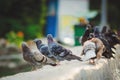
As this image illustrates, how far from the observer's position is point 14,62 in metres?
22.2

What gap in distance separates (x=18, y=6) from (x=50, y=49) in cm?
1983

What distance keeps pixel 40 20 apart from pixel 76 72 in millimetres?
20277

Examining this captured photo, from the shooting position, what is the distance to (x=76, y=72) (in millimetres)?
8938

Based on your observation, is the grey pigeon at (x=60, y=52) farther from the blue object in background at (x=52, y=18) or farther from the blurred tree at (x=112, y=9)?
the blurred tree at (x=112, y=9)

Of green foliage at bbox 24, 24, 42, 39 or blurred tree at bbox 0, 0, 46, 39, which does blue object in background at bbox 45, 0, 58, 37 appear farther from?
blurred tree at bbox 0, 0, 46, 39

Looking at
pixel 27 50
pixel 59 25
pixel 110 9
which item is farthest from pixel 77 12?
pixel 27 50

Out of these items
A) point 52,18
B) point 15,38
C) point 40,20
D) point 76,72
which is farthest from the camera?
point 40,20

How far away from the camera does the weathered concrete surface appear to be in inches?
345

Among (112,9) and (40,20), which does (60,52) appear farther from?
(112,9)

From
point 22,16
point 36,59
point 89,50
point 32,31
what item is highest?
point 89,50

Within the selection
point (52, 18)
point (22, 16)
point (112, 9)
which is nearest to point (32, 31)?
point (22, 16)

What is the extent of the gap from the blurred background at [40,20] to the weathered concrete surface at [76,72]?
25.8 ft

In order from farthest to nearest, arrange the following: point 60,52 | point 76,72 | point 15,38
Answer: point 15,38
point 60,52
point 76,72

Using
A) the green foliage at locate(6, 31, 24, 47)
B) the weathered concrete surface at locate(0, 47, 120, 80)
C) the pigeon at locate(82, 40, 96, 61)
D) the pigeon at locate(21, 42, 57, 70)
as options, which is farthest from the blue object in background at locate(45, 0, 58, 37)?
the pigeon at locate(82, 40, 96, 61)
